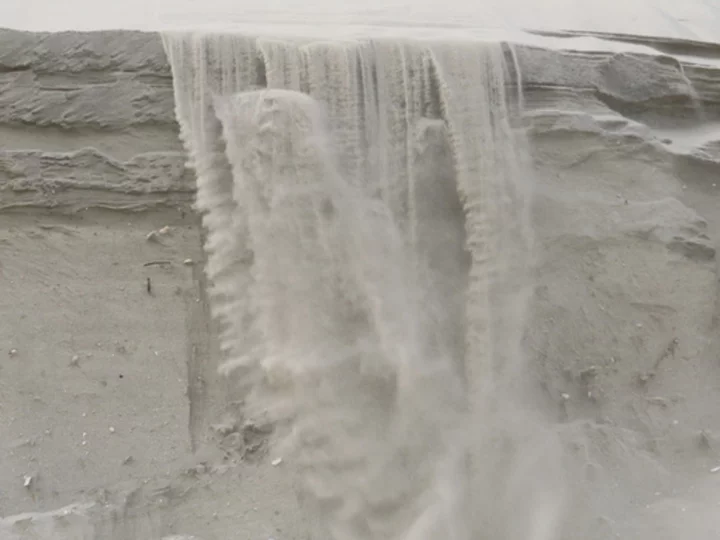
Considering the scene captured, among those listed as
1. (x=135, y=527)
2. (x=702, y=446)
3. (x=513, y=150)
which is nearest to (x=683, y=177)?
(x=513, y=150)

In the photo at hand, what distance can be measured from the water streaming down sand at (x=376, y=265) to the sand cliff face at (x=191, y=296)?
113 millimetres

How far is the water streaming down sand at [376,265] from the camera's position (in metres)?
→ 2.23

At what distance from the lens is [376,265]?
248cm

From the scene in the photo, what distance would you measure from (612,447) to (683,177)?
122 centimetres

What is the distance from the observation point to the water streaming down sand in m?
2.23

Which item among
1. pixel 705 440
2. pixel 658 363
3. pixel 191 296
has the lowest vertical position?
pixel 705 440

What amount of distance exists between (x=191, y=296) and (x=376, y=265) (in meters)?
0.65

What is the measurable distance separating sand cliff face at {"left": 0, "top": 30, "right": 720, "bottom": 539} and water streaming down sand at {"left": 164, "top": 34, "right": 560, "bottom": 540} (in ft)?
0.37

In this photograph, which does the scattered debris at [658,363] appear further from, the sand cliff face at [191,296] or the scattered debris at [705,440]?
the scattered debris at [705,440]

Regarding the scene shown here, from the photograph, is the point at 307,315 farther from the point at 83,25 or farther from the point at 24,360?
the point at 83,25

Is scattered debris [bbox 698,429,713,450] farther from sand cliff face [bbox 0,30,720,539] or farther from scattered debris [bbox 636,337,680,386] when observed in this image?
scattered debris [bbox 636,337,680,386]

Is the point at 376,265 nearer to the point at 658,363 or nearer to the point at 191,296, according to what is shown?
the point at 191,296

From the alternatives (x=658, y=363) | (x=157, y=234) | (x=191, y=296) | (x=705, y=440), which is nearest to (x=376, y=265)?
(x=191, y=296)

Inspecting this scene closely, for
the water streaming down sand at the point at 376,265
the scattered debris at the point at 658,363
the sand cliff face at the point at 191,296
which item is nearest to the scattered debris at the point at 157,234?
the sand cliff face at the point at 191,296
